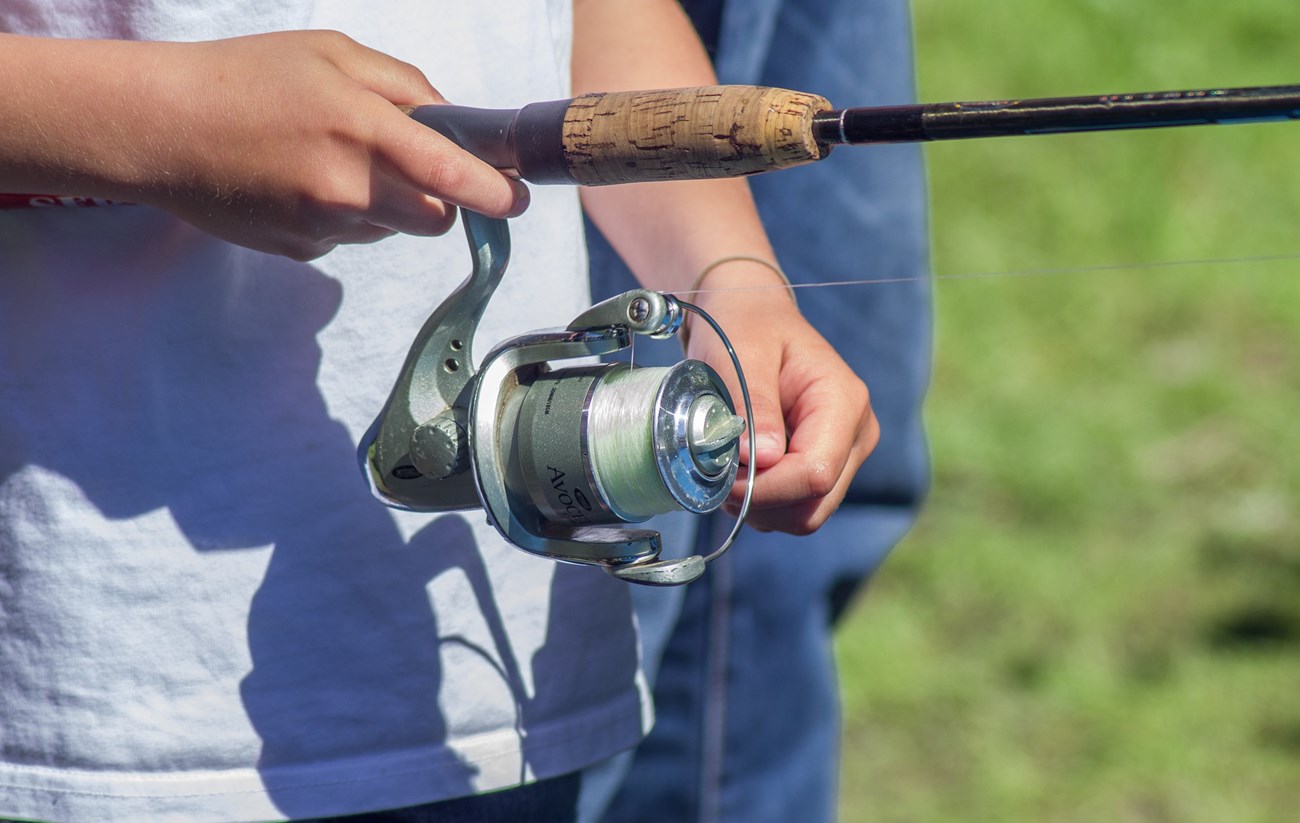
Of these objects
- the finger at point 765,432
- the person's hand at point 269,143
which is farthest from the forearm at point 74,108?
the finger at point 765,432

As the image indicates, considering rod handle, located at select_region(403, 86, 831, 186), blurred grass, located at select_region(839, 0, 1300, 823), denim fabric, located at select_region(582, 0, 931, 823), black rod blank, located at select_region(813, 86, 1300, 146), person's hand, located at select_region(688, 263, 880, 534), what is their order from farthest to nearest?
1. blurred grass, located at select_region(839, 0, 1300, 823)
2. denim fabric, located at select_region(582, 0, 931, 823)
3. person's hand, located at select_region(688, 263, 880, 534)
4. rod handle, located at select_region(403, 86, 831, 186)
5. black rod blank, located at select_region(813, 86, 1300, 146)

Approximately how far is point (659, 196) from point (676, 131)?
0.20 metres

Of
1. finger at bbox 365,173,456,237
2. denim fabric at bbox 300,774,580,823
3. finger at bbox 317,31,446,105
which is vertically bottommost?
denim fabric at bbox 300,774,580,823

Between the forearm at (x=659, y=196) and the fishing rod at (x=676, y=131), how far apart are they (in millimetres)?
153

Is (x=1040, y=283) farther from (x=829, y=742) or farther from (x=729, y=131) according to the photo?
(x=729, y=131)

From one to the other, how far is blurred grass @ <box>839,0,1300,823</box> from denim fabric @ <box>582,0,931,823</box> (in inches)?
16.0

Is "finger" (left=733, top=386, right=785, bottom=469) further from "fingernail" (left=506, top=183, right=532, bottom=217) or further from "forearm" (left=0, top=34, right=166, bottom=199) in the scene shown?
"forearm" (left=0, top=34, right=166, bottom=199)

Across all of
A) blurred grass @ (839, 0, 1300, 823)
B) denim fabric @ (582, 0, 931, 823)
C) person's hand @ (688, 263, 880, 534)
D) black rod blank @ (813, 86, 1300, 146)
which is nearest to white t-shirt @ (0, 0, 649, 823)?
person's hand @ (688, 263, 880, 534)

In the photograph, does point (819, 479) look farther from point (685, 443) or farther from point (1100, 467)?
point (1100, 467)

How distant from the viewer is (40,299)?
74 cm

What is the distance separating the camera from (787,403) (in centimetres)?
82

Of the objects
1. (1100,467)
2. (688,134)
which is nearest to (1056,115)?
(688,134)

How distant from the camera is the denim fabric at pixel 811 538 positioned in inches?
54.7

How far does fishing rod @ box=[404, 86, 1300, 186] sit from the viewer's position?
2.10 feet
